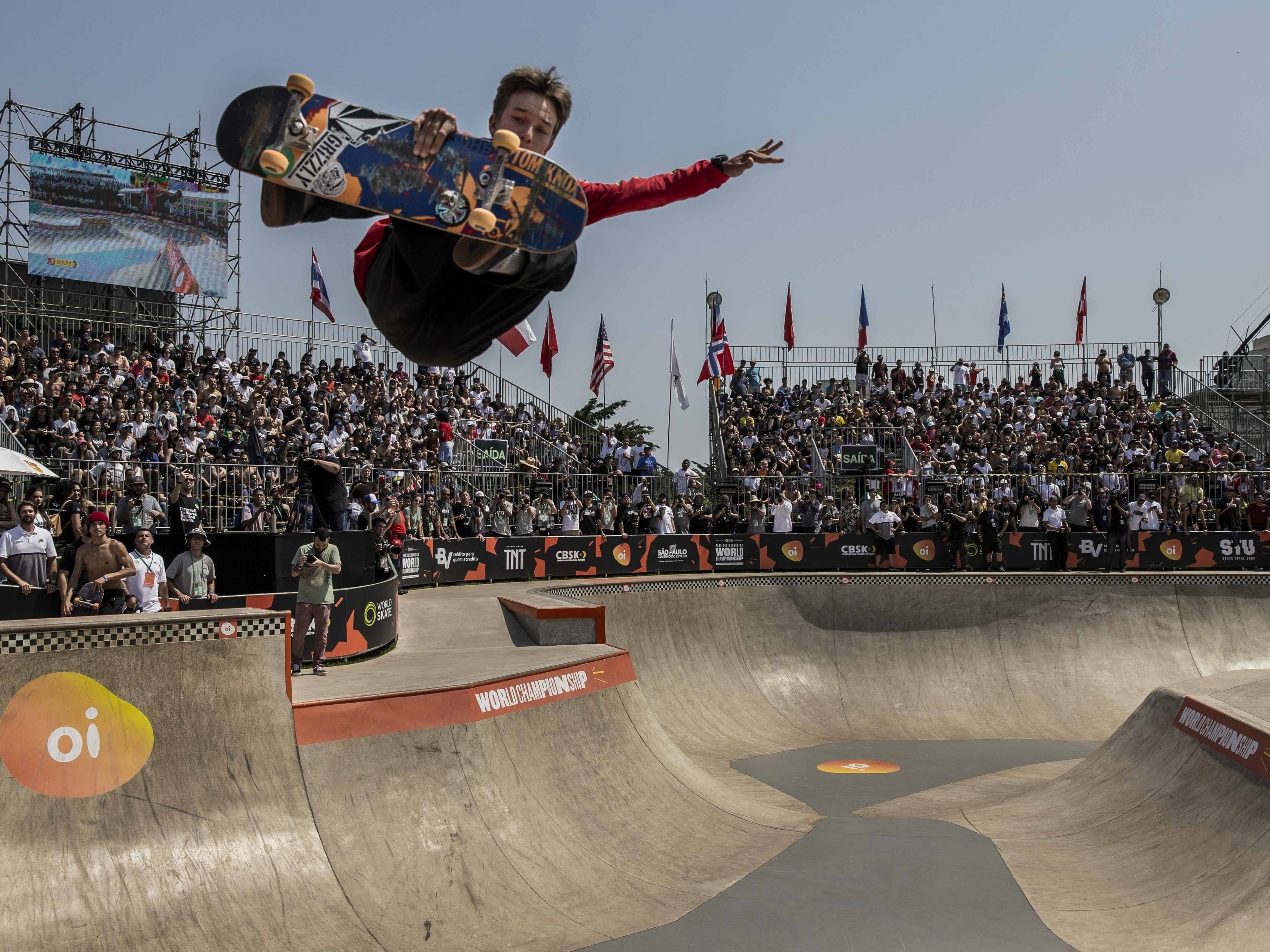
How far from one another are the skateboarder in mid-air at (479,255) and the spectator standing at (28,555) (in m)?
6.93

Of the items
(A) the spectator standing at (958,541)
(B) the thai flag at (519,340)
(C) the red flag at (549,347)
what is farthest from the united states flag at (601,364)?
(B) the thai flag at (519,340)

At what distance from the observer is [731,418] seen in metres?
27.4

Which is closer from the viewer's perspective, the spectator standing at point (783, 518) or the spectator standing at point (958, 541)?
the spectator standing at point (958, 541)

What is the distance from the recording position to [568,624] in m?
14.5

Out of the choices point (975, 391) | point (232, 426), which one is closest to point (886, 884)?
point (232, 426)

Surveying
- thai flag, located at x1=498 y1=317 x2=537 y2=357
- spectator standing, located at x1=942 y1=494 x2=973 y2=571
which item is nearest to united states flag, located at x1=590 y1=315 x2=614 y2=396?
spectator standing, located at x1=942 y1=494 x2=973 y2=571

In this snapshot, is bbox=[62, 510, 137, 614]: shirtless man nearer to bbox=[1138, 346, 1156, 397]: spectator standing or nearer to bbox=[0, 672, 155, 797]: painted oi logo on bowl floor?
bbox=[0, 672, 155, 797]: painted oi logo on bowl floor

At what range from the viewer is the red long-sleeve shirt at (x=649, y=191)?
4.53 m

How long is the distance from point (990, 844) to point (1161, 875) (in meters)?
1.55

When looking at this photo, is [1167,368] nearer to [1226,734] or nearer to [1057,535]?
[1057,535]

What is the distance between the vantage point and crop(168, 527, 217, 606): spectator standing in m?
10.7

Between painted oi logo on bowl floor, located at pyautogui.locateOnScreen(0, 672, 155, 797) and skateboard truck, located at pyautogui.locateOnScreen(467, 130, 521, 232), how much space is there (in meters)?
5.24

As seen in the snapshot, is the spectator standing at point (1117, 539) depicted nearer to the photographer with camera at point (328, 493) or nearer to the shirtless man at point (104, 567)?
the photographer with camera at point (328, 493)

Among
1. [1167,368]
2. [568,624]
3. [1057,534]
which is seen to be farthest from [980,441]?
[568,624]
